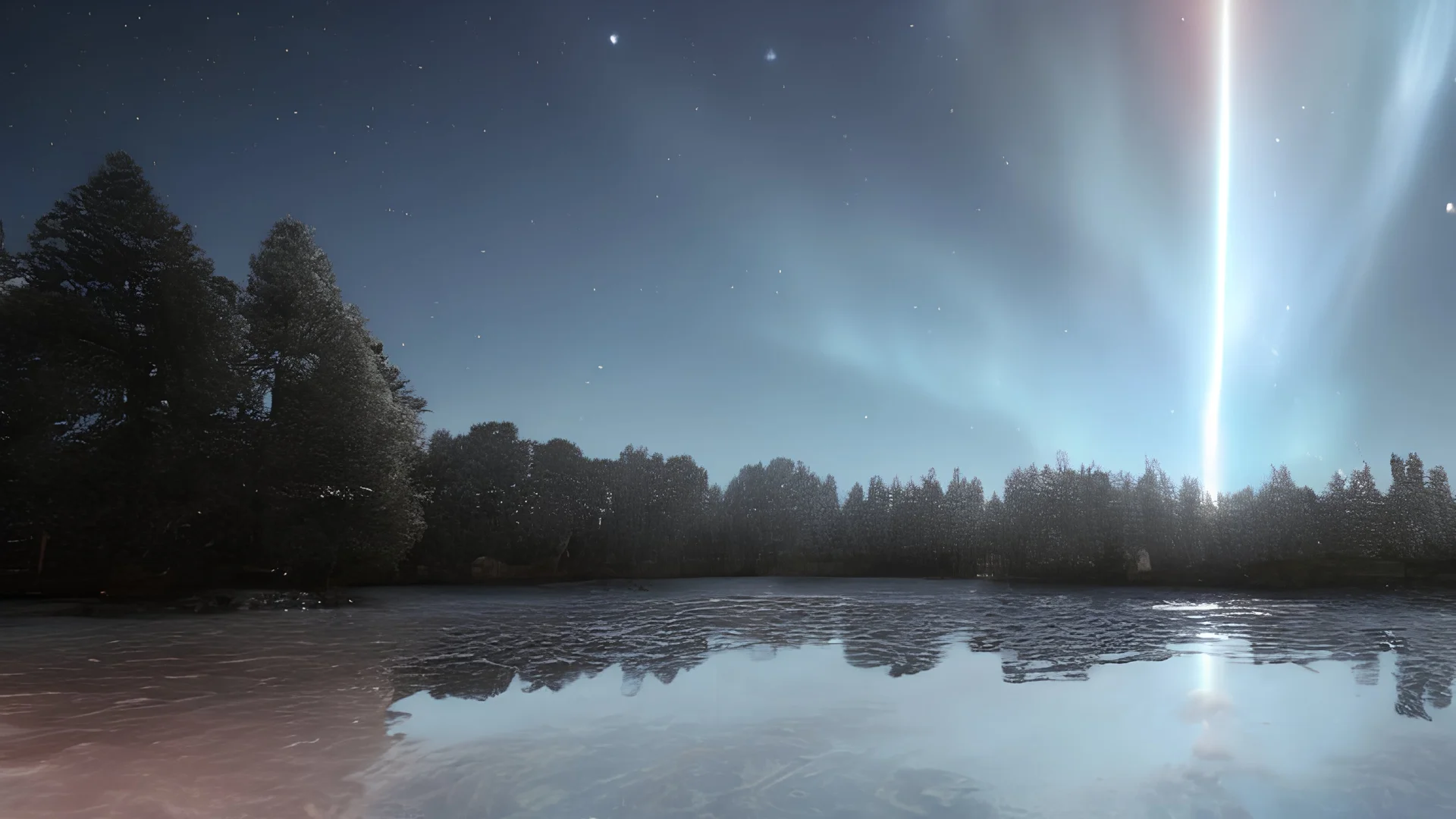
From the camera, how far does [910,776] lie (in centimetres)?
938

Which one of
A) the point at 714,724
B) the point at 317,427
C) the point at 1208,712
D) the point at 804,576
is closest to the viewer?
the point at 714,724

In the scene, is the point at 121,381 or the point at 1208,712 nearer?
the point at 1208,712

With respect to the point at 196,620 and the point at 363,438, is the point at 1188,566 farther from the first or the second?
the point at 196,620

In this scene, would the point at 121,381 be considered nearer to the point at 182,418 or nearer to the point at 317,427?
the point at 182,418

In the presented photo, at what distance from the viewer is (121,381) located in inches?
1388

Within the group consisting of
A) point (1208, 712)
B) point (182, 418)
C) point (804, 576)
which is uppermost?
point (182, 418)

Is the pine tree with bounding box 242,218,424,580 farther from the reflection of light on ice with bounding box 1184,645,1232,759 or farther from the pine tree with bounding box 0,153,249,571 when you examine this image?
the reflection of light on ice with bounding box 1184,645,1232,759

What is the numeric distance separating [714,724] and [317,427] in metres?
36.6

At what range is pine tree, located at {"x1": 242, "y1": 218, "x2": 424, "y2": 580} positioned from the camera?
40.1 meters

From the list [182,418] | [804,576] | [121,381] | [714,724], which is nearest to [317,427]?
[182,418]

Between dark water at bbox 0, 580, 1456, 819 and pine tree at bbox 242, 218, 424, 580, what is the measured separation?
1517 cm

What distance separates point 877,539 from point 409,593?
85.1 m

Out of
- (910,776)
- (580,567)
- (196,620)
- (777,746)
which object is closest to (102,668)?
(196,620)

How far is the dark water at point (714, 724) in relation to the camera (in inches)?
334
